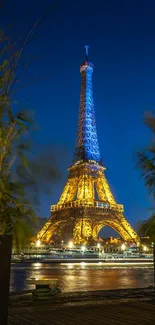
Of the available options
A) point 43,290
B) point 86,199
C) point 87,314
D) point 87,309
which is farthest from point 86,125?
point 87,314

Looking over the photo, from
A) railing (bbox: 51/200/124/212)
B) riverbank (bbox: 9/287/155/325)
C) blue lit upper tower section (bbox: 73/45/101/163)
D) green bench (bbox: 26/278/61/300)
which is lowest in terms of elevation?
riverbank (bbox: 9/287/155/325)

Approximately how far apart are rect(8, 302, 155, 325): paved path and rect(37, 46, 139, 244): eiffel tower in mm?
38283

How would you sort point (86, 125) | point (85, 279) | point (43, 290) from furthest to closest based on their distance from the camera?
1. point (86, 125)
2. point (85, 279)
3. point (43, 290)

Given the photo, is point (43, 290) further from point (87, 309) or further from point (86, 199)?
point (86, 199)

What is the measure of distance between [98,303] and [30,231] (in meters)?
4.21

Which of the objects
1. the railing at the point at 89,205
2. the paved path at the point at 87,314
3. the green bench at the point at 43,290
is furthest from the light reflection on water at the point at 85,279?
the railing at the point at 89,205

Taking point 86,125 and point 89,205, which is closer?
point 89,205

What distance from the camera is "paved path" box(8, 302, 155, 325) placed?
5922 mm

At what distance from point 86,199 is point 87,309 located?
43626mm

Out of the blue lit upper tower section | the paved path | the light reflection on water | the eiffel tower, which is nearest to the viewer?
the paved path

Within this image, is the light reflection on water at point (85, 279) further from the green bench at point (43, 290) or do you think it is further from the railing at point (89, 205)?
the railing at point (89, 205)

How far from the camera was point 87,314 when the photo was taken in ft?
22.0

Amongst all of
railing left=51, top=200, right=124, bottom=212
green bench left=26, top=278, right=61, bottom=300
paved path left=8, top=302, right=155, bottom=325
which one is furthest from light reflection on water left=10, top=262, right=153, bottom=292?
railing left=51, top=200, right=124, bottom=212

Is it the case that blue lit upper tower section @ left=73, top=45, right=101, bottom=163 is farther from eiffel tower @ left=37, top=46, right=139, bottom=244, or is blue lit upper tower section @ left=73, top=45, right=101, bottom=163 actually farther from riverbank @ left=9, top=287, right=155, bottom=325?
riverbank @ left=9, top=287, right=155, bottom=325
